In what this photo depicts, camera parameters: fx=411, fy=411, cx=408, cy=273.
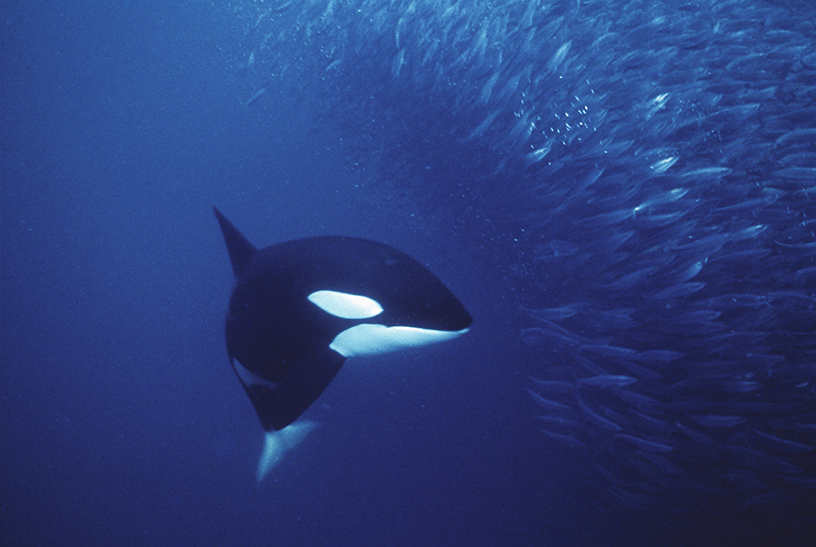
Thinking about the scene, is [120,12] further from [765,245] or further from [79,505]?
[765,245]

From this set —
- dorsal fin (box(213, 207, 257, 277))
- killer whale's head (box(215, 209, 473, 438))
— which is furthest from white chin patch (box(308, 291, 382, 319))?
dorsal fin (box(213, 207, 257, 277))

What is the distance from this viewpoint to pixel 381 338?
1769mm

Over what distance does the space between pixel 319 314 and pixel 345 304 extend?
147 millimetres

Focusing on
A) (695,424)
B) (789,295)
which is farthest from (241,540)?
(789,295)

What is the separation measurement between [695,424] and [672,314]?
3.93ft

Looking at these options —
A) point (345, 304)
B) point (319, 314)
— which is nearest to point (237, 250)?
point (319, 314)

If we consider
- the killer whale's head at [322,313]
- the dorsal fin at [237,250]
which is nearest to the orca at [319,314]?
the killer whale's head at [322,313]

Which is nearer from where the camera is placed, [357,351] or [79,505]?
[357,351]

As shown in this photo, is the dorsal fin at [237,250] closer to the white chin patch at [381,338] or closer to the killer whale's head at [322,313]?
the killer whale's head at [322,313]

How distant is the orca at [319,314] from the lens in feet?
5.51

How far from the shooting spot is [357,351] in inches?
75.9

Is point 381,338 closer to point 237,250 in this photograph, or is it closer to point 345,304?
point 345,304

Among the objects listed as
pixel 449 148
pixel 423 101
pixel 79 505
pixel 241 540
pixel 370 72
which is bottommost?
pixel 79 505

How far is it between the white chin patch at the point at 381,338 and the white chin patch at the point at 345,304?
2.5 inches
